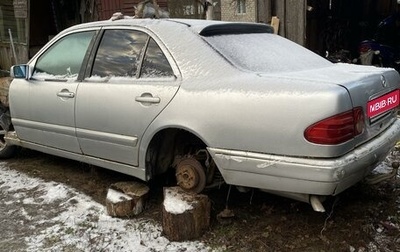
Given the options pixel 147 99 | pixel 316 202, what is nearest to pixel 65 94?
pixel 147 99

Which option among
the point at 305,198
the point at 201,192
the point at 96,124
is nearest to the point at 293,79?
the point at 305,198

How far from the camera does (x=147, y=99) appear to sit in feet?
10.5

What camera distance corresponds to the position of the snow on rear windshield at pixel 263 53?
10.1ft

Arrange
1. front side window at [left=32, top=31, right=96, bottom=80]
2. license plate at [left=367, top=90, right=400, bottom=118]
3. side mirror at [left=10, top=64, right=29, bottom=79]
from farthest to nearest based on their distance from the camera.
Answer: side mirror at [left=10, top=64, right=29, bottom=79], front side window at [left=32, top=31, right=96, bottom=80], license plate at [left=367, top=90, right=400, bottom=118]

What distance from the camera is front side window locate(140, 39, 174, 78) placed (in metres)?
3.23

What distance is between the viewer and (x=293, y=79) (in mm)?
2711

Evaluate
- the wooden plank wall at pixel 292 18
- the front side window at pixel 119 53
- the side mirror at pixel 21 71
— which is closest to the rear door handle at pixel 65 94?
the front side window at pixel 119 53

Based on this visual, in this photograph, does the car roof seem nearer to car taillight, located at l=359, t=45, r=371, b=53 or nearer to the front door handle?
the front door handle

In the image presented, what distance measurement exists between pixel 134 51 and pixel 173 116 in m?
0.79

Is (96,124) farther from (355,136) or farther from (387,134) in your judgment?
(387,134)

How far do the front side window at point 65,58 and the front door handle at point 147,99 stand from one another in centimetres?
94

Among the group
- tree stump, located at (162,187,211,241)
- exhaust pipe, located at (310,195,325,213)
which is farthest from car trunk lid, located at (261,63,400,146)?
tree stump, located at (162,187,211,241)

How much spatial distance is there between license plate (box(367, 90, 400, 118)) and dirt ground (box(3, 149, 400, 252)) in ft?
2.76

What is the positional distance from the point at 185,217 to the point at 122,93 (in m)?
1.15
